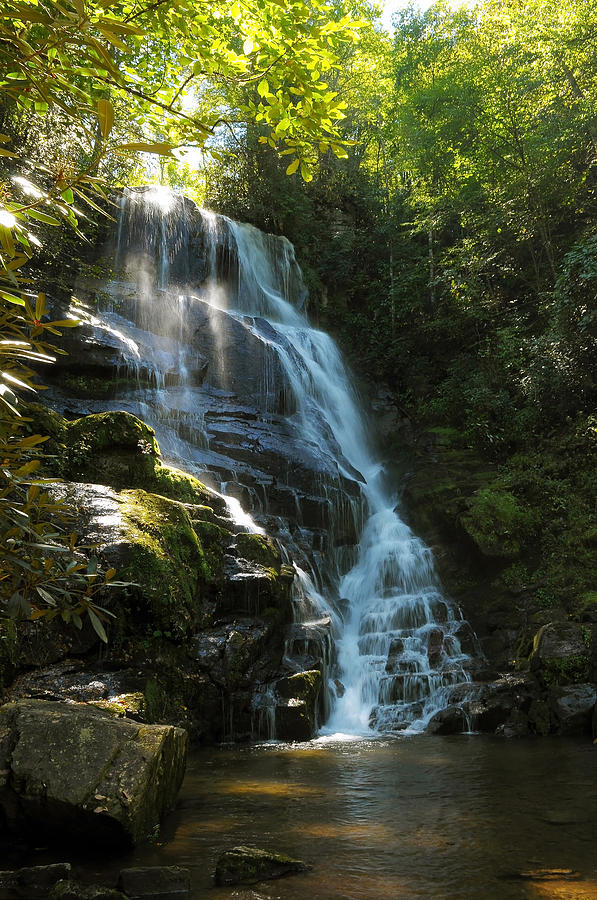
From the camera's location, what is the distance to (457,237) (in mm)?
23672

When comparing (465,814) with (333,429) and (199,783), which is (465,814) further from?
(333,429)

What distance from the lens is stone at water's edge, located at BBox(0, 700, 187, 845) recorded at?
3.63 meters

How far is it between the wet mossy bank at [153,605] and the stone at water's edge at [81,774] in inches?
54.7

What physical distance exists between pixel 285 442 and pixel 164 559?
696cm

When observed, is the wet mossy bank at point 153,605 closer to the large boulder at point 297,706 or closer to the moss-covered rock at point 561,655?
the large boulder at point 297,706

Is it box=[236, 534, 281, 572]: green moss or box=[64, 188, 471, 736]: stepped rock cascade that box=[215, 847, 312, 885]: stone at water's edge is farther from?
box=[236, 534, 281, 572]: green moss

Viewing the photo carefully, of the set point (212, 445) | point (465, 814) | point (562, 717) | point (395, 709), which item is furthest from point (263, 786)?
point (212, 445)

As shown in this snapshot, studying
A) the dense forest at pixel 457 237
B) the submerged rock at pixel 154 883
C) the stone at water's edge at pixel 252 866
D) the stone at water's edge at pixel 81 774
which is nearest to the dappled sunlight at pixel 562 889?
the stone at water's edge at pixel 252 866

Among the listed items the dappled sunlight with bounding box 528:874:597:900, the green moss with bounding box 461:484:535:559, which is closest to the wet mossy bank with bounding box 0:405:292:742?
the dappled sunlight with bounding box 528:874:597:900

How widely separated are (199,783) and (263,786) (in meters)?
0.60

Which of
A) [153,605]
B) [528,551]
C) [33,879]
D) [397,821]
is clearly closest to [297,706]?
[153,605]

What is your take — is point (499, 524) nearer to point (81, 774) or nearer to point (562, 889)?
point (562, 889)

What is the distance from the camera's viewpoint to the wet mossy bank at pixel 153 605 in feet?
21.0

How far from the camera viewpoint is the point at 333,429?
16.5m
